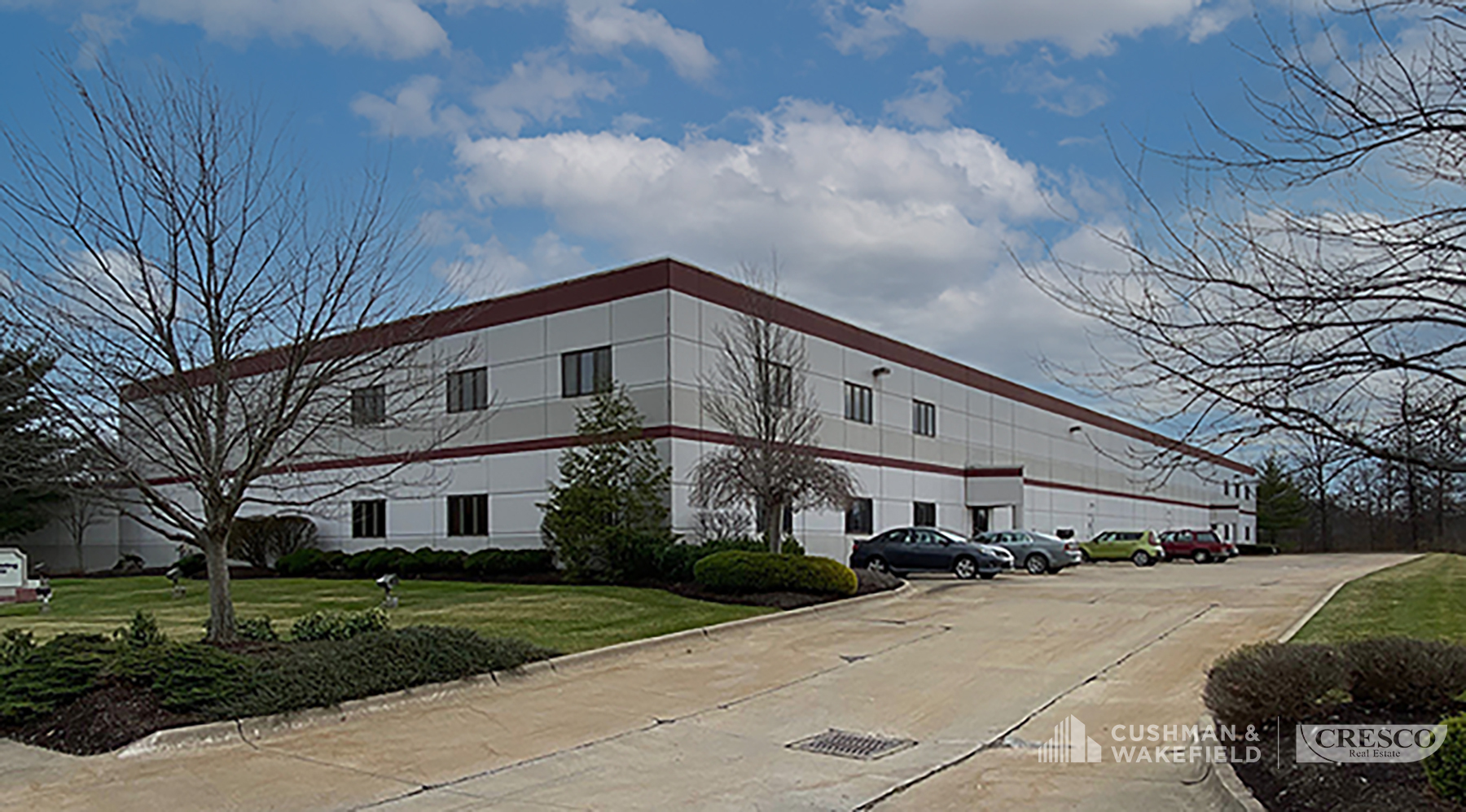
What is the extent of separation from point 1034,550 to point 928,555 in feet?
20.3

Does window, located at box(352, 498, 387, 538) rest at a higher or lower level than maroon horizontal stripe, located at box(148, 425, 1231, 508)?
lower

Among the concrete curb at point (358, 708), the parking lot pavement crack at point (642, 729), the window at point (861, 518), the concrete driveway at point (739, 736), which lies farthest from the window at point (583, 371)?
the parking lot pavement crack at point (642, 729)

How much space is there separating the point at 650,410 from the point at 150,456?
17.3m

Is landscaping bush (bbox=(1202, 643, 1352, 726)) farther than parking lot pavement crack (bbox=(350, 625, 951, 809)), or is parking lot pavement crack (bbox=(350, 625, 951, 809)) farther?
parking lot pavement crack (bbox=(350, 625, 951, 809))

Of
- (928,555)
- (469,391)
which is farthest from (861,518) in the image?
(469,391)

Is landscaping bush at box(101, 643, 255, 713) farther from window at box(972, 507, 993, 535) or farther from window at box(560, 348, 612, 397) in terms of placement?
window at box(972, 507, 993, 535)

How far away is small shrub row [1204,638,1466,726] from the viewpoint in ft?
27.0

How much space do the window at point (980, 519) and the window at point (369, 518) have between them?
2273 centimetres

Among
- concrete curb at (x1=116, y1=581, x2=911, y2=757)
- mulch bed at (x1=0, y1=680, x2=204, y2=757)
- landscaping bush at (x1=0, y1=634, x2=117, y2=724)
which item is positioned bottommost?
concrete curb at (x1=116, y1=581, x2=911, y2=757)

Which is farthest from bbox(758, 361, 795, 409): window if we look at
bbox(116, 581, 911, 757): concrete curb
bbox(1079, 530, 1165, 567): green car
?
bbox(1079, 530, 1165, 567): green car

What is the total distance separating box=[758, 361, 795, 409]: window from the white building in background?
1957 mm

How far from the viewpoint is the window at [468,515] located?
32.9 m

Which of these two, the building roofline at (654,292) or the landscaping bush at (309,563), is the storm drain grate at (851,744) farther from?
the landscaping bush at (309,563)

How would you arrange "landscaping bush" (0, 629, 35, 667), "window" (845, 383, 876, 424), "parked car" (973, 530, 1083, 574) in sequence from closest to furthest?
"landscaping bush" (0, 629, 35, 667) → "window" (845, 383, 876, 424) → "parked car" (973, 530, 1083, 574)
